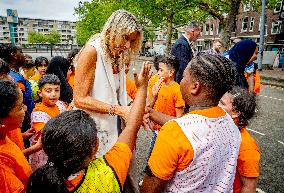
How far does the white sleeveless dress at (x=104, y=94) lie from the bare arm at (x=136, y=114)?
15.8 inches

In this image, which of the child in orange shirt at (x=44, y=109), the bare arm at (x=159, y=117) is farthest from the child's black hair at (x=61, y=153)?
the child in orange shirt at (x=44, y=109)

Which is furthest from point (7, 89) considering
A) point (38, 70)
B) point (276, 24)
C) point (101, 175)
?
point (276, 24)

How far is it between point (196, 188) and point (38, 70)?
15.5 feet

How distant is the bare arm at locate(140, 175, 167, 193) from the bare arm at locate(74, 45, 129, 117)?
0.72 meters

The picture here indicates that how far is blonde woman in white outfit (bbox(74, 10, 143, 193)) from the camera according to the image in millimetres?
2035

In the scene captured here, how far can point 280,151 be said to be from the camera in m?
5.38

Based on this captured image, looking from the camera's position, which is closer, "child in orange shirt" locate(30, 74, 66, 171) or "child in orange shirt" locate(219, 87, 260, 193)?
"child in orange shirt" locate(219, 87, 260, 193)

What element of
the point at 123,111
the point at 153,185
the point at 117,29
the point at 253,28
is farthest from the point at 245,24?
the point at 153,185

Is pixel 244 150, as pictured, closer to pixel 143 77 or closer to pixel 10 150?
pixel 143 77

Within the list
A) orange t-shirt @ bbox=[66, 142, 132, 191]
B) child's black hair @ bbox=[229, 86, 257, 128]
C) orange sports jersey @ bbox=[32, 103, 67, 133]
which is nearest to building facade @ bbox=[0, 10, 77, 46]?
orange sports jersey @ bbox=[32, 103, 67, 133]

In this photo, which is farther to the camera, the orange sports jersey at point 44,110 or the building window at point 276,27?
the building window at point 276,27

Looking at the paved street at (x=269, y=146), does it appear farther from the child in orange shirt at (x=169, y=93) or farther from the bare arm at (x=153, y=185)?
the bare arm at (x=153, y=185)

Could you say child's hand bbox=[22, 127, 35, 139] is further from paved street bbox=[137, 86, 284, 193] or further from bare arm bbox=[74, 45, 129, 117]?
paved street bbox=[137, 86, 284, 193]

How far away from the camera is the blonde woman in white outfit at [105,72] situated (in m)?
2.04
